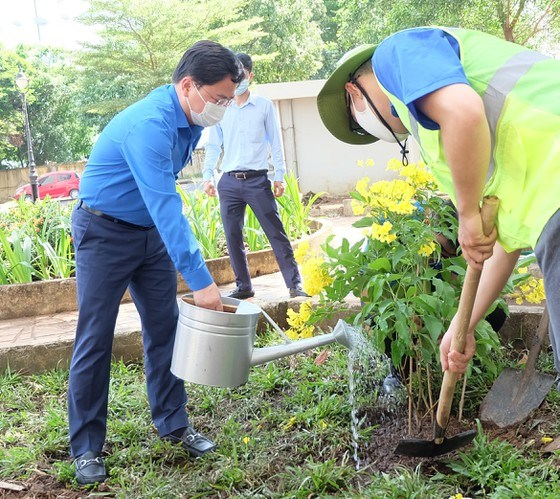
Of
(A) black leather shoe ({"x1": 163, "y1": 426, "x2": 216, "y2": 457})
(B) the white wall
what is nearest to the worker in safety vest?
(A) black leather shoe ({"x1": 163, "y1": 426, "x2": 216, "y2": 457})

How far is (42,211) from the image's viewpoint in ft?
22.6

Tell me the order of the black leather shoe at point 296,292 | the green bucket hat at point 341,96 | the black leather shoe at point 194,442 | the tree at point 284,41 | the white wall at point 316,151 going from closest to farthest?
1. the green bucket hat at point 341,96
2. the black leather shoe at point 194,442
3. the black leather shoe at point 296,292
4. the white wall at point 316,151
5. the tree at point 284,41

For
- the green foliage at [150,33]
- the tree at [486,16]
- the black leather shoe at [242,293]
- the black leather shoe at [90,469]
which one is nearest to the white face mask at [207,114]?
the black leather shoe at [90,469]

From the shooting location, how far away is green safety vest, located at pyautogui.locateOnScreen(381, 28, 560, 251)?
146cm

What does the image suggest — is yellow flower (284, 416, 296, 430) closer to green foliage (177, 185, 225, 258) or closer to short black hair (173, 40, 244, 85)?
short black hair (173, 40, 244, 85)

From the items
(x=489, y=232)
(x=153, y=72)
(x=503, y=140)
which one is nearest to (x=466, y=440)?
(x=489, y=232)

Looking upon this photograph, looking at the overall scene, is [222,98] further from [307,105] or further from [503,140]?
[307,105]

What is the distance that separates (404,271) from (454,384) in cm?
59

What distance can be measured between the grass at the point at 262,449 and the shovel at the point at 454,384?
89mm

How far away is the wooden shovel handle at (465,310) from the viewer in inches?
63.0

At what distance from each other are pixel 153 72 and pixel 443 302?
24166 millimetres

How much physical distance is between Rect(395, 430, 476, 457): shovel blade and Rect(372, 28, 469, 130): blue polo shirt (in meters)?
1.39

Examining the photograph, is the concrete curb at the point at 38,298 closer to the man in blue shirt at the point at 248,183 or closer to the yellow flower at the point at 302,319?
the man in blue shirt at the point at 248,183

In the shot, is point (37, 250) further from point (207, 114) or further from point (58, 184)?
point (58, 184)
